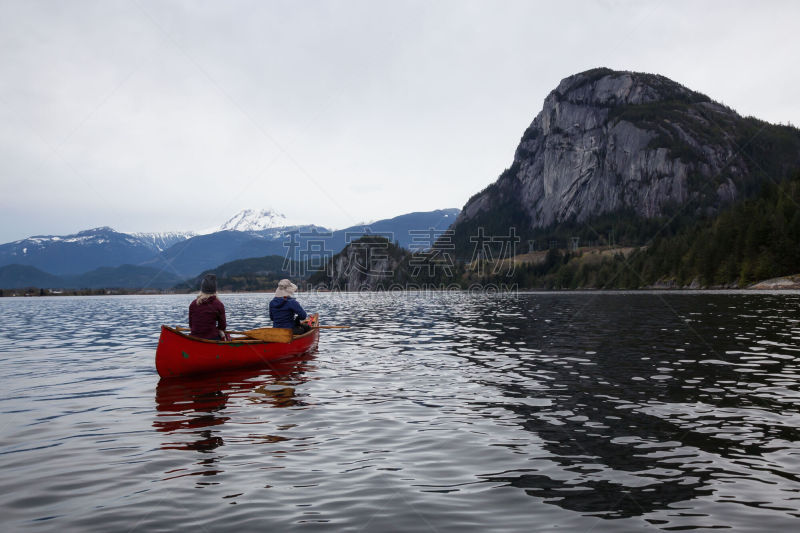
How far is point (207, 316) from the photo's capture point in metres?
22.5

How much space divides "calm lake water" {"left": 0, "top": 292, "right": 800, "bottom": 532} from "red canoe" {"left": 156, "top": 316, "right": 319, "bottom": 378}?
80 centimetres

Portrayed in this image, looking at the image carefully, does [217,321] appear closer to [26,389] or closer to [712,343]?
[26,389]

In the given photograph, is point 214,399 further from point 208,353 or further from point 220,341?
point 220,341

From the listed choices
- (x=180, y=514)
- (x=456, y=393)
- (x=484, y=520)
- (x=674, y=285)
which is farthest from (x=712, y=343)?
(x=674, y=285)

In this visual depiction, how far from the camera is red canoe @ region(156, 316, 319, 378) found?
2061cm

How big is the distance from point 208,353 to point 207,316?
1697mm

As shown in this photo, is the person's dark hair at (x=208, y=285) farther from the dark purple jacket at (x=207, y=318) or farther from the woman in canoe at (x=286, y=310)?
the woman in canoe at (x=286, y=310)

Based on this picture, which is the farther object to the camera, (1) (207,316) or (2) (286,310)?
(2) (286,310)

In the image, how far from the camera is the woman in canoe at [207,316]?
73.4 feet

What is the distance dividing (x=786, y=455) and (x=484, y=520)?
23.0ft

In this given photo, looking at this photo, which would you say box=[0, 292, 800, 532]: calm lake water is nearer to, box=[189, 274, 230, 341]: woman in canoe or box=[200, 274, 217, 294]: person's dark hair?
box=[189, 274, 230, 341]: woman in canoe

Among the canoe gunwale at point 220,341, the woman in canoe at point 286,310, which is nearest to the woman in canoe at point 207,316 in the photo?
the canoe gunwale at point 220,341

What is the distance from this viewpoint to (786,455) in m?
10.3

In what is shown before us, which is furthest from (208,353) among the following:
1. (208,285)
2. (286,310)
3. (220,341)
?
(286,310)
